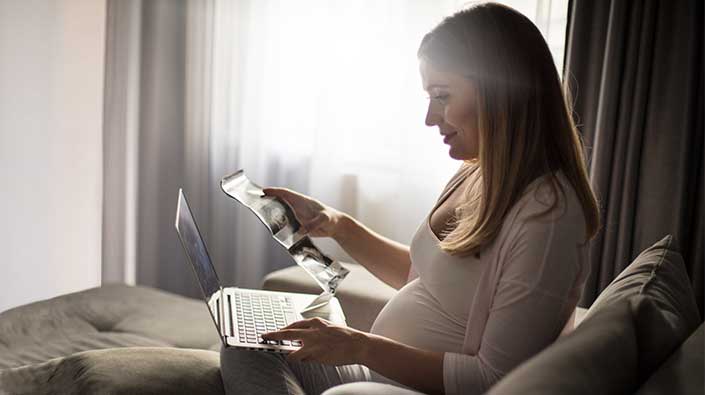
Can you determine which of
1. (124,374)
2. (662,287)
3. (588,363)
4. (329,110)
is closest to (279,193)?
(124,374)

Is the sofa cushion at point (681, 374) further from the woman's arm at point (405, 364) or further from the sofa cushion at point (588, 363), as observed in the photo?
the woman's arm at point (405, 364)

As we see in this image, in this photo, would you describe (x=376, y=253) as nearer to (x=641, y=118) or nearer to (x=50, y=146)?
(x=641, y=118)

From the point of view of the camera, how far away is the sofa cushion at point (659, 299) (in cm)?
107

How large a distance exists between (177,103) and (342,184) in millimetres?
873

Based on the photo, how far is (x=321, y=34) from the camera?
293 cm

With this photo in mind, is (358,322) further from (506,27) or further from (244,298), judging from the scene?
(506,27)

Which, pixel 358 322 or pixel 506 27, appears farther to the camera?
pixel 358 322

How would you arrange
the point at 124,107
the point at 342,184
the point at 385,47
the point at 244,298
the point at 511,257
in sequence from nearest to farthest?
the point at 511,257
the point at 244,298
the point at 385,47
the point at 342,184
the point at 124,107

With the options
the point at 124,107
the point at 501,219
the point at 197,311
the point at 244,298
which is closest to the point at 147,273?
the point at 124,107

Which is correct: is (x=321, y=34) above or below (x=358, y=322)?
above

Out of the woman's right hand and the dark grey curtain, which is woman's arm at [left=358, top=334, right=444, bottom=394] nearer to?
the woman's right hand

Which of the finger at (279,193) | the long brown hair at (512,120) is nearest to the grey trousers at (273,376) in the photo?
the long brown hair at (512,120)

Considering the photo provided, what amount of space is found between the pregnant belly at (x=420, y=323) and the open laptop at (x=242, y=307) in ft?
0.45

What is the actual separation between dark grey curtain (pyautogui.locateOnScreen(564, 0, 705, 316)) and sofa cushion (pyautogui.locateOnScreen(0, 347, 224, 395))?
1.34 meters
